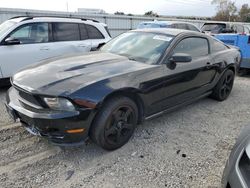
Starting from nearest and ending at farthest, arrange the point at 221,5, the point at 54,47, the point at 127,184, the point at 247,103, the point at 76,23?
1. the point at 127,184
2. the point at 247,103
3. the point at 54,47
4. the point at 76,23
5. the point at 221,5

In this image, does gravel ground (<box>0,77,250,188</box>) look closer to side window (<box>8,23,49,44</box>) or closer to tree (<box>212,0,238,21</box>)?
side window (<box>8,23,49,44</box>)

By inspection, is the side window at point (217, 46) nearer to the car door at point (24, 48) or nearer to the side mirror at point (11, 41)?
the car door at point (24, 48)

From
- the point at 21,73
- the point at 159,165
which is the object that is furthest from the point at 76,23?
the point at 159,165

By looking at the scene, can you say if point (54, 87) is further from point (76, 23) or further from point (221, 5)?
point (221, 5)

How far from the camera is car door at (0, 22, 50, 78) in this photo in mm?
5621

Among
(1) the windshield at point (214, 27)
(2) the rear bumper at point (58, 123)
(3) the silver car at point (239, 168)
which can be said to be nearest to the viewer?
(3) the silver car at point (239, 168)

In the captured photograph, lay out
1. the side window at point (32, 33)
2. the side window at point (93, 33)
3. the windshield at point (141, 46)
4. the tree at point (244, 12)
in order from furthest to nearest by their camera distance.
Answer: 1. the tree at point (244, 12)
2. the side window at point (93, 33)
3. the side window at point (32, 33)
4. the windshield at point (141, 46)

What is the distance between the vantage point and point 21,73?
3529 millimetres

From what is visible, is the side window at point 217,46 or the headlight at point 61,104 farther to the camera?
the side window at point 217,46

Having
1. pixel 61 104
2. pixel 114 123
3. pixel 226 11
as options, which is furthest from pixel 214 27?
pixel 226 11

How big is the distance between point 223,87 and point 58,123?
12.8ft

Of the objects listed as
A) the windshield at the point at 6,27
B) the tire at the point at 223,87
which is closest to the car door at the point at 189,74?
the tire at the point at 223,87

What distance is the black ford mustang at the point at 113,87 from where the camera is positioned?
2927 millimetres

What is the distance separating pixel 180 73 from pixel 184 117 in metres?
0.94
